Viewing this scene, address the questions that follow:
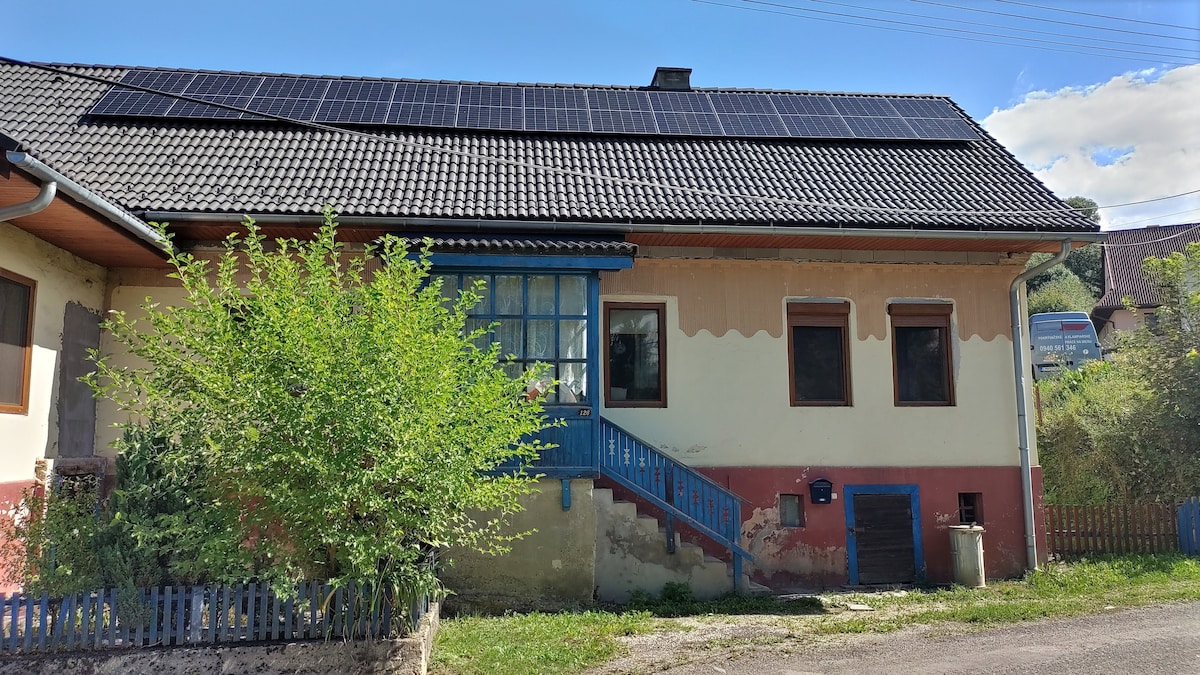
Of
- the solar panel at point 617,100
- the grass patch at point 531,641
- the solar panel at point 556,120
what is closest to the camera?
the grass patch at point 531,641

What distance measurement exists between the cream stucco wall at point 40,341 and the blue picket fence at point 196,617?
2.52 m

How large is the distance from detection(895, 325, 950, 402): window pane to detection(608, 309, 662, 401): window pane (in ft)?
11.5

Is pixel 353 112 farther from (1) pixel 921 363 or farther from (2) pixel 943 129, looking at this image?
(2) pixel 943 129

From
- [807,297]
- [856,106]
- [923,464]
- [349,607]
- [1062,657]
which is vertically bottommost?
[1062,657]

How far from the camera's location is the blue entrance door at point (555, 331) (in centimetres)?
955

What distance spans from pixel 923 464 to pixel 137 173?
36.5 ft

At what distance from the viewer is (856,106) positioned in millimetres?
15070

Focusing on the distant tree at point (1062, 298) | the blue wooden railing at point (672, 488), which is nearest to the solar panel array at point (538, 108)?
the blue wooden railing at point (672, 488)

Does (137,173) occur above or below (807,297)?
above

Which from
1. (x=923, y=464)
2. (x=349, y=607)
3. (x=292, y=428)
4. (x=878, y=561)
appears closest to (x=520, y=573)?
(x=349, y=607)

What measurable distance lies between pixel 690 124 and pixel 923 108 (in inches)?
189

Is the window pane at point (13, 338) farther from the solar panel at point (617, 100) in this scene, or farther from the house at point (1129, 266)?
the house at point (1129, 266)

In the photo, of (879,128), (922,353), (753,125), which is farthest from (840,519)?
(879,128)

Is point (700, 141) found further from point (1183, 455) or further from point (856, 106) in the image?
point (1183, 455)
